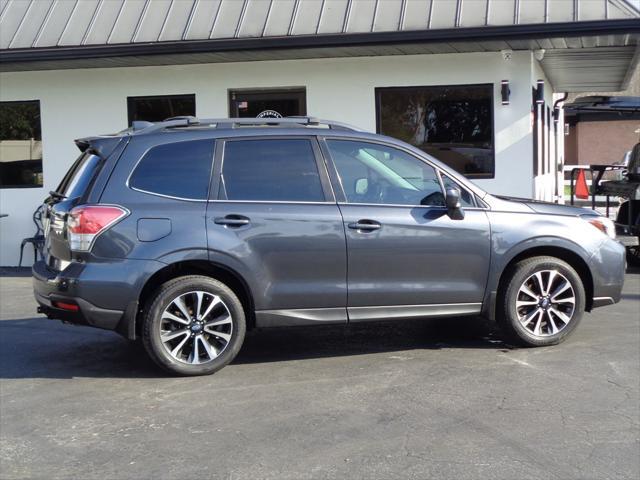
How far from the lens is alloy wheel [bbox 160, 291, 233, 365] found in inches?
245

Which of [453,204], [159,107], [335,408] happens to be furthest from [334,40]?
[335,408]

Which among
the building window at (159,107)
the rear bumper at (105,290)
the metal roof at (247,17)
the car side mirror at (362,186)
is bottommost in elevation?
the rear bumper at (105,290)

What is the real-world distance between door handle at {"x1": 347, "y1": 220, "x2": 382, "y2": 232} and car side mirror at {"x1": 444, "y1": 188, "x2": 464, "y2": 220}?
592mm

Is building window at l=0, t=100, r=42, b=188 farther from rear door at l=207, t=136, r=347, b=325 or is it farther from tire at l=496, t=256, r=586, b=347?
tire at l=496, t=256, r=586, b=347

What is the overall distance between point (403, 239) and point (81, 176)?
258 cm

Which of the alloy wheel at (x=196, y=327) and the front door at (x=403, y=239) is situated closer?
the alloy wheel at (x=196, y=327)

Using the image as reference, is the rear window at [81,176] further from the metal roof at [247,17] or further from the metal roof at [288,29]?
the metal roof at [247,17]

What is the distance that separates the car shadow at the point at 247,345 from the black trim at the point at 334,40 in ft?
13.1

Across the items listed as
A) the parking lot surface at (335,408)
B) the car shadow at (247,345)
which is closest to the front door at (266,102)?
the car shadow at (247,345)

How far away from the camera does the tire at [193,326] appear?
20.2 feet

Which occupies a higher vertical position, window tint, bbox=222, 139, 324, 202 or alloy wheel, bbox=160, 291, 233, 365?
window tint, bbox=222, 139, 324, 202

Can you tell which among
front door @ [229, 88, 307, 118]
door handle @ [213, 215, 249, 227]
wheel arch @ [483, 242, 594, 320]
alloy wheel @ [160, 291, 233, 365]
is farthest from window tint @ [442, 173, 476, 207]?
front door @ [229, 88, 307, 118]

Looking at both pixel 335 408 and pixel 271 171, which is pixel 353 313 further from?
pixel 271 171

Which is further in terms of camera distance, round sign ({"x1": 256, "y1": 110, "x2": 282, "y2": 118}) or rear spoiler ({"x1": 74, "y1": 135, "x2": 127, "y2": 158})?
round sign ({"x1": 256, "y1": 110, "x2": 282, "y2": 118})
